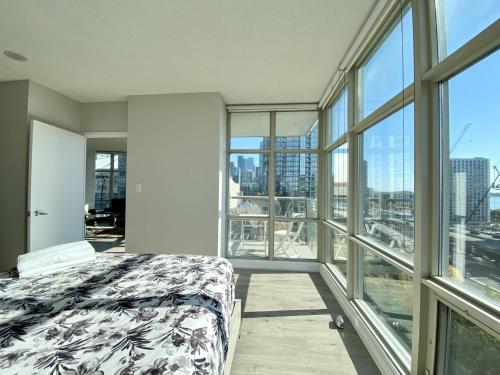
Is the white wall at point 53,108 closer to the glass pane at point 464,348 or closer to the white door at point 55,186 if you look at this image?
the white door at point 55,186

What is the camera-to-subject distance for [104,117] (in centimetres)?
385

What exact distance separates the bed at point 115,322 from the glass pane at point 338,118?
7.34 feet

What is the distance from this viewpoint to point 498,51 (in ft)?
3.32

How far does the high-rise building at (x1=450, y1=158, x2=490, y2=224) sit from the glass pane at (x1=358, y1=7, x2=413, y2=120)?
0.68 meters

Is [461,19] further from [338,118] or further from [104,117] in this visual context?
[104,117]

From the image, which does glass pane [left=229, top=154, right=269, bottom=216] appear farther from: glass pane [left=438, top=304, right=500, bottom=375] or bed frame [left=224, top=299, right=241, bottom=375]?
glass pane [left=438, top=304, right=500, bottom=375]

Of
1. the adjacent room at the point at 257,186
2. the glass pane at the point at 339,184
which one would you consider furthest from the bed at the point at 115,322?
the glass pane at the point at 339,184

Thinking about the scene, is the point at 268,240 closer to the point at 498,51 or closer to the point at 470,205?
the point at 470,205

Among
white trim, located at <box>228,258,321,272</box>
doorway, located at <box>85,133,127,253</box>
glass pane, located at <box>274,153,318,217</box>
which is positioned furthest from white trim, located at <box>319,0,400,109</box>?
doorway, located at <box>85,133,127,253</box>

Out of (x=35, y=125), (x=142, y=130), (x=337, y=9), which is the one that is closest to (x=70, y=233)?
(x=35, y=125)

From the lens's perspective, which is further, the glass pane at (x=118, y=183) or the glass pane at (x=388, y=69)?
the glass pane at (x=118, y=183)

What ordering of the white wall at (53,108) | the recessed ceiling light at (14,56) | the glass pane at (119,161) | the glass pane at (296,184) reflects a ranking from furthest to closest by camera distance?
the glass pane at (119,161) → the glass pane at (296,184) → the white wall at (53,108) → the recessed ceiling light at (14,56)

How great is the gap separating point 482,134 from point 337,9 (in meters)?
1.42

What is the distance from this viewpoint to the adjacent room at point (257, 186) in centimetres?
109
